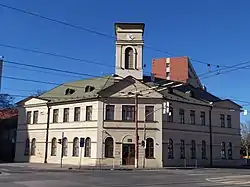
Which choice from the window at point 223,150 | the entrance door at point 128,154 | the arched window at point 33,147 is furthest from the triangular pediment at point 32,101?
the window at point 223,150

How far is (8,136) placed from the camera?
5575 centimetres

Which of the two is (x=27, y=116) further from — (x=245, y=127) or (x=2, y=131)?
(x=245, y=127)

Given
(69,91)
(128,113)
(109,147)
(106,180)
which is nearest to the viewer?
(106,180)

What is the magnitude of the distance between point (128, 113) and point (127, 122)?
3.90 ft

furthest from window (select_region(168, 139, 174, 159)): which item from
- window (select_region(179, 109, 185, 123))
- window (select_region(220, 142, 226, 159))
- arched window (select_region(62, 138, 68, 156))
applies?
arched window (select_region(62, 138, 68, 156))

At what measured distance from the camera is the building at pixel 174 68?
79.4m

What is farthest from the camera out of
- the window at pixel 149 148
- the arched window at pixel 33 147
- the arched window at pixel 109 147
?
the arched window at pixel 33 147

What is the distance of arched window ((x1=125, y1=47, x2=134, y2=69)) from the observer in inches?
1887

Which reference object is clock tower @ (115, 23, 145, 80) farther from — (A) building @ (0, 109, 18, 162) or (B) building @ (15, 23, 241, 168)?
(A) building @ (0, 109, 18, 162)

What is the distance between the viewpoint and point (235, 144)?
173ft

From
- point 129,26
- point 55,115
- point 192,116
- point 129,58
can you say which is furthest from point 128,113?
point 129,26

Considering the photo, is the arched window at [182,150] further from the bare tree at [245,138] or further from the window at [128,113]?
the bare tree at [245,138]

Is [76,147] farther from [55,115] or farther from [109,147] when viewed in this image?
[55,115]

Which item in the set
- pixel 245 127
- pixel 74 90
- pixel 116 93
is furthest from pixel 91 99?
pixel 245 127
